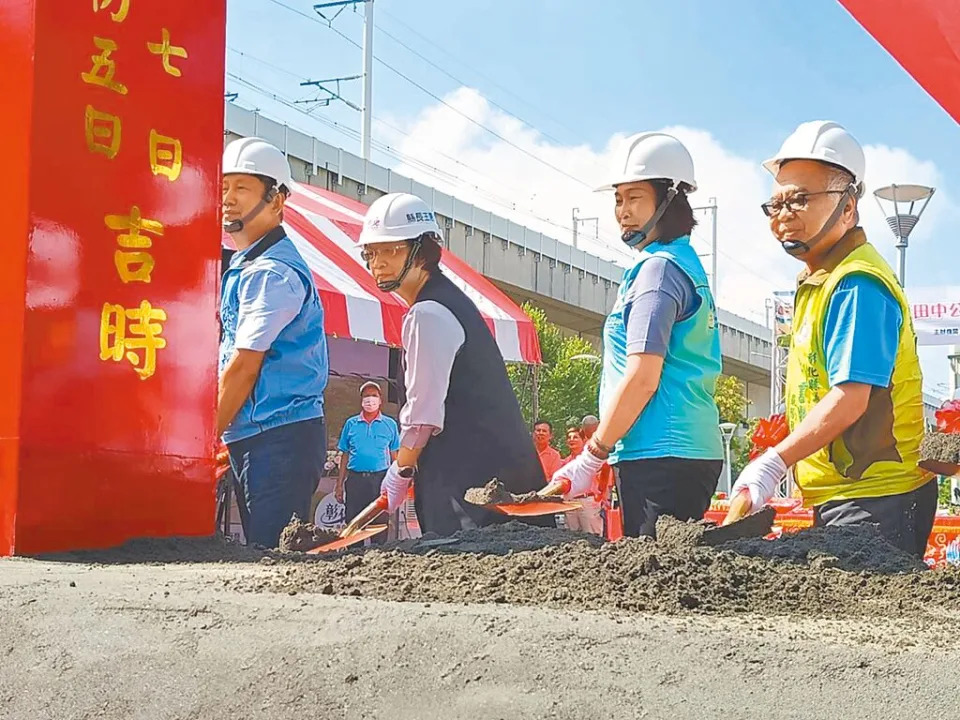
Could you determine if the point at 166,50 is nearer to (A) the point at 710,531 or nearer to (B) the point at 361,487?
(A) the point at 710,531

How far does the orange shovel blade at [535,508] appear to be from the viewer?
13.0ft

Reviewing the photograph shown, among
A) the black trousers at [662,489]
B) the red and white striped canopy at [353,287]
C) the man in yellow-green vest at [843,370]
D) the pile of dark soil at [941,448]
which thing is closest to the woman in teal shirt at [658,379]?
the black trousers at [662,489]

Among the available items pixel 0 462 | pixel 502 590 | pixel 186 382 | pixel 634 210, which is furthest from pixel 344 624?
pixel 634 210

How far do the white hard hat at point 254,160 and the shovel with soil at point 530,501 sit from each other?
6.00 feet

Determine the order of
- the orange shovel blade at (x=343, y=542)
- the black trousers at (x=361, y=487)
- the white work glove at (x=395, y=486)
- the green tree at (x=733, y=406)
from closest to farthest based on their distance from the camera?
the orange shovel blade at (x=343, y=542) → the white work glove at (x=395, y=486) → the black trousers at (x=361, y=487) → the green tree at (x=733, y=406)

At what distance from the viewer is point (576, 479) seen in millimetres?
3996

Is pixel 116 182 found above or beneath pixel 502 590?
above

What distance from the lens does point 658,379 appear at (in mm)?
3861

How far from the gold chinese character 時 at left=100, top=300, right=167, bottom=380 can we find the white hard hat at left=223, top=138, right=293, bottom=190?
1.42 m

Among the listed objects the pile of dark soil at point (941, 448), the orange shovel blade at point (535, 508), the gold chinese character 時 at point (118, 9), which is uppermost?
the gold chinese character 時 at point (118, 9)

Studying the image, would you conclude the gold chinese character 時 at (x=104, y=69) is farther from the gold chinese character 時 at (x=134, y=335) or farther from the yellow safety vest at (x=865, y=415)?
the yellow safety vest at (x=865, y=415)

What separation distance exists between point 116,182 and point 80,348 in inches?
21.0

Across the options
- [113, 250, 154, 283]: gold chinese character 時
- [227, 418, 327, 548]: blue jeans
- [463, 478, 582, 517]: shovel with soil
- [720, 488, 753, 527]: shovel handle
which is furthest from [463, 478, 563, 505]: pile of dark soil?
[113, 250, 154, 283]: gold chinese character 時

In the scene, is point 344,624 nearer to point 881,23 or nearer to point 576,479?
point 576,479
